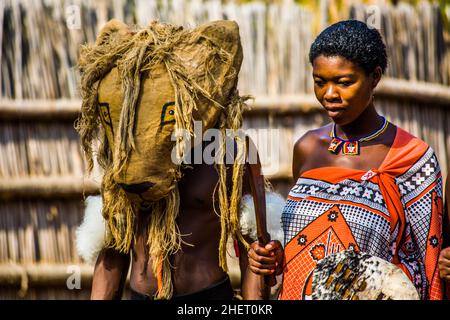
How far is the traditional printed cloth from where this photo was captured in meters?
2.87

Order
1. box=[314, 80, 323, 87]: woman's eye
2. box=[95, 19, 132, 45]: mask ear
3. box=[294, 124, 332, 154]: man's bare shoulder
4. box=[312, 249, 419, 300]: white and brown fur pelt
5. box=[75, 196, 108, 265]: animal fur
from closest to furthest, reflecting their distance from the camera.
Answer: box=[312, 249, 419, 300]: white and brown fur pelt
box=[314, 80, 323, 87]: woman's eye
box=[95, 19, 132, 45]: mask ear
box=[294, 124, 332, 154]: man's bare shoulder
box=[75, 196, 108, 265]: animal fur

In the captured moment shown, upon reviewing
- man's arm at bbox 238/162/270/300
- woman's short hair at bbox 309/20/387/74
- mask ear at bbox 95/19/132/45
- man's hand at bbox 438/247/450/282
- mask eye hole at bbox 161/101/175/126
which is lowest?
man's arm at bbox 238/162/270/300

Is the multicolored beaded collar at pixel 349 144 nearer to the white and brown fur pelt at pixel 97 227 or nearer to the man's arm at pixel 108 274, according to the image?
the white and brown fur pelt at pixel 97 227

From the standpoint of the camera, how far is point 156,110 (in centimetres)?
288


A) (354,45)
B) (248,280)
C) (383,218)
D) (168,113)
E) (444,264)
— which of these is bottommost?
(248,280)

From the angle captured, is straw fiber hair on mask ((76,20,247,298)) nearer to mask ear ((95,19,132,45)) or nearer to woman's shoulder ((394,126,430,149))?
mask ear ((95,19,132,45))

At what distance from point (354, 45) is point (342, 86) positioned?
17 centimetres

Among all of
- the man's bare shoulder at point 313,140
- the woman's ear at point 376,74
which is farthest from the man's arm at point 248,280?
the woman's ear at point 376,74

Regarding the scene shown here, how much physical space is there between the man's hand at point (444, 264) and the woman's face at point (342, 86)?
0.63 meters

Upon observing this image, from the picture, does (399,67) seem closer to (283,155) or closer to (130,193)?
(283,155)

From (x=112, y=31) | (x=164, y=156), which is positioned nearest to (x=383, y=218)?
(x=164, y=156)

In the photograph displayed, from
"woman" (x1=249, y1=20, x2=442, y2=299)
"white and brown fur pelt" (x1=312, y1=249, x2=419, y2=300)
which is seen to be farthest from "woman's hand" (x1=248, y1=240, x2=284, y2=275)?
"white and brown fur pelt" (x1=312, y1=249, x2=419, y2=300)

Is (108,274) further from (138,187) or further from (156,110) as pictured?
(156,110)
